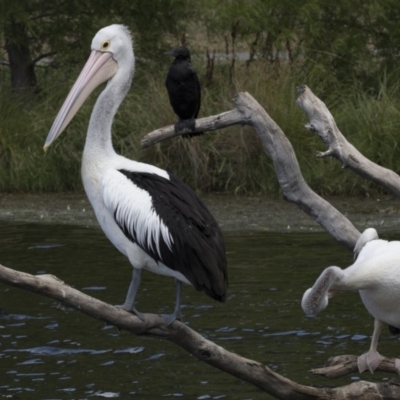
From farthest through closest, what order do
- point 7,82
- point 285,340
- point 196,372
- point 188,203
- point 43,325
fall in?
point 7,82 < point 43,325 < point 285,340 < point 196,372 < point 188,203

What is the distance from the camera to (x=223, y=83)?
13977 mm

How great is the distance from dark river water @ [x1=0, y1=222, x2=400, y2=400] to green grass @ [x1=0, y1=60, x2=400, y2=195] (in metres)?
1.97

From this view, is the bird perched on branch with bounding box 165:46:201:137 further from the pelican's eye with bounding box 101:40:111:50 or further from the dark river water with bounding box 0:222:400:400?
the dark river water with bounding box 0:222:400:400

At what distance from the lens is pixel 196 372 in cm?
747

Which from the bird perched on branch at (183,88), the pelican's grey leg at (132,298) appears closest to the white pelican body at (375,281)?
the pelican's grey leg at (132,298)

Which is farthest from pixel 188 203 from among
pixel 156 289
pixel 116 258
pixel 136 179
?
pixel 116 258

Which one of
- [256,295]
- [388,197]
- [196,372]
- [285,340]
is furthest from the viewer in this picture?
[388,197]

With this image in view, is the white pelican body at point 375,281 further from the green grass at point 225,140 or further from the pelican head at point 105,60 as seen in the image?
the green grass at point 225,140

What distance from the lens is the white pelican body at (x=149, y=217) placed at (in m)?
5.52

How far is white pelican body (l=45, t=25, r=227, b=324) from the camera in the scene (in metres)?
5.52

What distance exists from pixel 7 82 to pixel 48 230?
4.13 metres

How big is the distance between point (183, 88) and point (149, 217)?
212 centimetres

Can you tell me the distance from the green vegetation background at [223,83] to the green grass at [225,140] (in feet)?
0.04

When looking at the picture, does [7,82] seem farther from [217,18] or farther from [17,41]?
[217,18]
